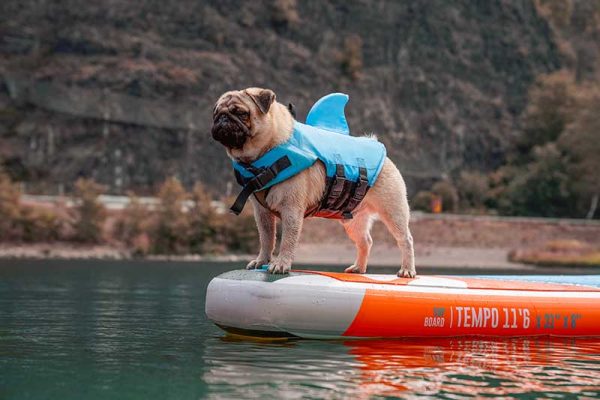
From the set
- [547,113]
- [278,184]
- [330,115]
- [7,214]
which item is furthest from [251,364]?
[547,113]

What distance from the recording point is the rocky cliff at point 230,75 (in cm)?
10306

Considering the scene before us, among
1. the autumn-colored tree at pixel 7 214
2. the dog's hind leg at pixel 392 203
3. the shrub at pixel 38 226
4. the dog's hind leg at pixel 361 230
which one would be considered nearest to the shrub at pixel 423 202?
the shrub at pixel 38 226

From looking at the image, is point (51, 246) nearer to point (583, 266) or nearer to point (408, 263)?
point (583, 266)

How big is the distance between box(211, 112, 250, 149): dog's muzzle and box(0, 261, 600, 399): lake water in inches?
142

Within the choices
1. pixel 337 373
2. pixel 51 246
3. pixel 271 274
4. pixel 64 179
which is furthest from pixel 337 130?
pixel 64 179

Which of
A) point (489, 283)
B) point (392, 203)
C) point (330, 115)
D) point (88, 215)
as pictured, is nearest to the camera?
point (392, 203)

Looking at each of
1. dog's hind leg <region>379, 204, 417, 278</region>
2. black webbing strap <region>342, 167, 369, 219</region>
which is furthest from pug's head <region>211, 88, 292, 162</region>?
dog's hind leg <region>379, 204, 417, 278</region>

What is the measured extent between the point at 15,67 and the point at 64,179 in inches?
559

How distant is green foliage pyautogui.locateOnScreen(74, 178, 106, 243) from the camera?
7725cm

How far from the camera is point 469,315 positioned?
18.7 meters

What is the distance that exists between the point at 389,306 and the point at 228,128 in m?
4.40

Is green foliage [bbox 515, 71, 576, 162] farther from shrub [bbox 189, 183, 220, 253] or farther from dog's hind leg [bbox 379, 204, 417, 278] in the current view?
dog's hind leg [bbox 379, 204, 417, 278]

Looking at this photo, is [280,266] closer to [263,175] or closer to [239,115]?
[263,175]

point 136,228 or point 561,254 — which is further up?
point 136,228
